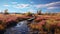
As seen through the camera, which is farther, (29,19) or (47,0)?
(29,19)

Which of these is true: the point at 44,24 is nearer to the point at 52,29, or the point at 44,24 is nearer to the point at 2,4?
the point at 52,29

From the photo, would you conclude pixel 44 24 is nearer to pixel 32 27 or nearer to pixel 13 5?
pixel 32 27

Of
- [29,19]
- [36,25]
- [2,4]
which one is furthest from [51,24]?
[2,4]

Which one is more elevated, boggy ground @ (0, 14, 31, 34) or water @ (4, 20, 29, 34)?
boggy ground @ (0, 14, 31, 34)

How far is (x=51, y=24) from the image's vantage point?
13.5ft

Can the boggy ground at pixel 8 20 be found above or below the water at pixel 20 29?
above

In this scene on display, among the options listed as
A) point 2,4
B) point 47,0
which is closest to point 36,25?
point 47,0

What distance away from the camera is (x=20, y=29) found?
445 cm


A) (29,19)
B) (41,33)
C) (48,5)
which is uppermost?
(48,5)

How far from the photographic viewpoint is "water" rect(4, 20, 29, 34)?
423 centimetres

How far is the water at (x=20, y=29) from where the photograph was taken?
4234 millimetres

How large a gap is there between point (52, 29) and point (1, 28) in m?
1.35

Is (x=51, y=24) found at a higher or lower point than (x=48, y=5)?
lower

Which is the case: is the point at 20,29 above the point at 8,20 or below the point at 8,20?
below
